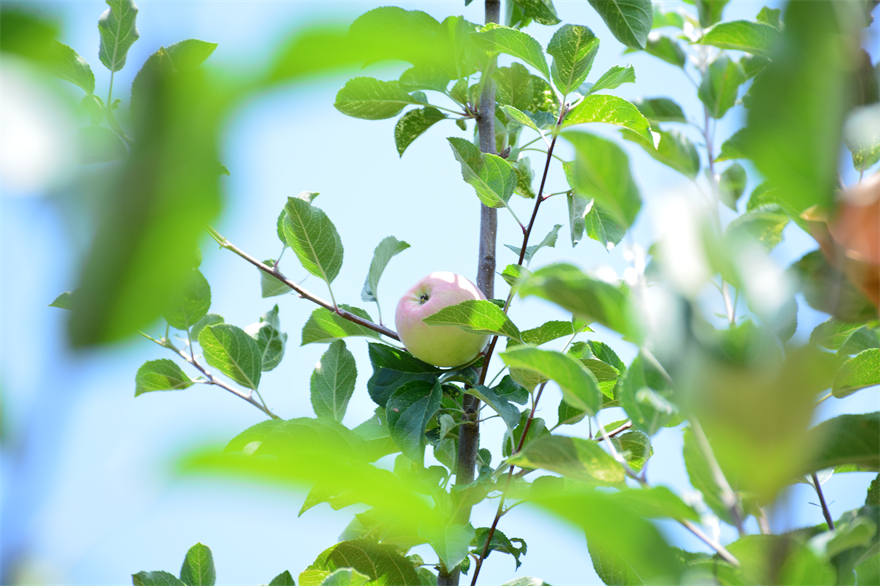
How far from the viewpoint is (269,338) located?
1.32 m

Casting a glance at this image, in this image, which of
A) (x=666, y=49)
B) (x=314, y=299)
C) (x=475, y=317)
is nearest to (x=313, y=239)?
(x=314, y=299)

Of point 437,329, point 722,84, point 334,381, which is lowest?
point 334,381

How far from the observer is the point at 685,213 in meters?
0.25

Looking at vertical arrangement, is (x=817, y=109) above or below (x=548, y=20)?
below

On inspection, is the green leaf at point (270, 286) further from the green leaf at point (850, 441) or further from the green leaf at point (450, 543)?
the green leaf at point (850, 441)

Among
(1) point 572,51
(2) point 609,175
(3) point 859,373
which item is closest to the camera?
(2) point 609,175

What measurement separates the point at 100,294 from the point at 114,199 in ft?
0.08

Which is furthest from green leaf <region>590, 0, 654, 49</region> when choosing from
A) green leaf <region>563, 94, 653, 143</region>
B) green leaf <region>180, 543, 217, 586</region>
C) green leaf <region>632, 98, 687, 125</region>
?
green leaf <region>180, 543, 217, 586</region>

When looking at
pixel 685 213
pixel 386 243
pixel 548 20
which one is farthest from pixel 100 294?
pixel 548 20

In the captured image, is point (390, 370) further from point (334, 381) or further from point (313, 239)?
point (313, 239)

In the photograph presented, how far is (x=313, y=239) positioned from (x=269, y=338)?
0.31m

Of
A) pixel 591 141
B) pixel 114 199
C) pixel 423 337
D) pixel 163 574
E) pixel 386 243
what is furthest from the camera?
pixel 386 243

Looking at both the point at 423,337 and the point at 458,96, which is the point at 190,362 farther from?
the point at 458,96

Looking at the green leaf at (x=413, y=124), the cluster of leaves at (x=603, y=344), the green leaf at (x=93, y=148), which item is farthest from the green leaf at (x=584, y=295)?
the green leaf at (x=413, y=124)
